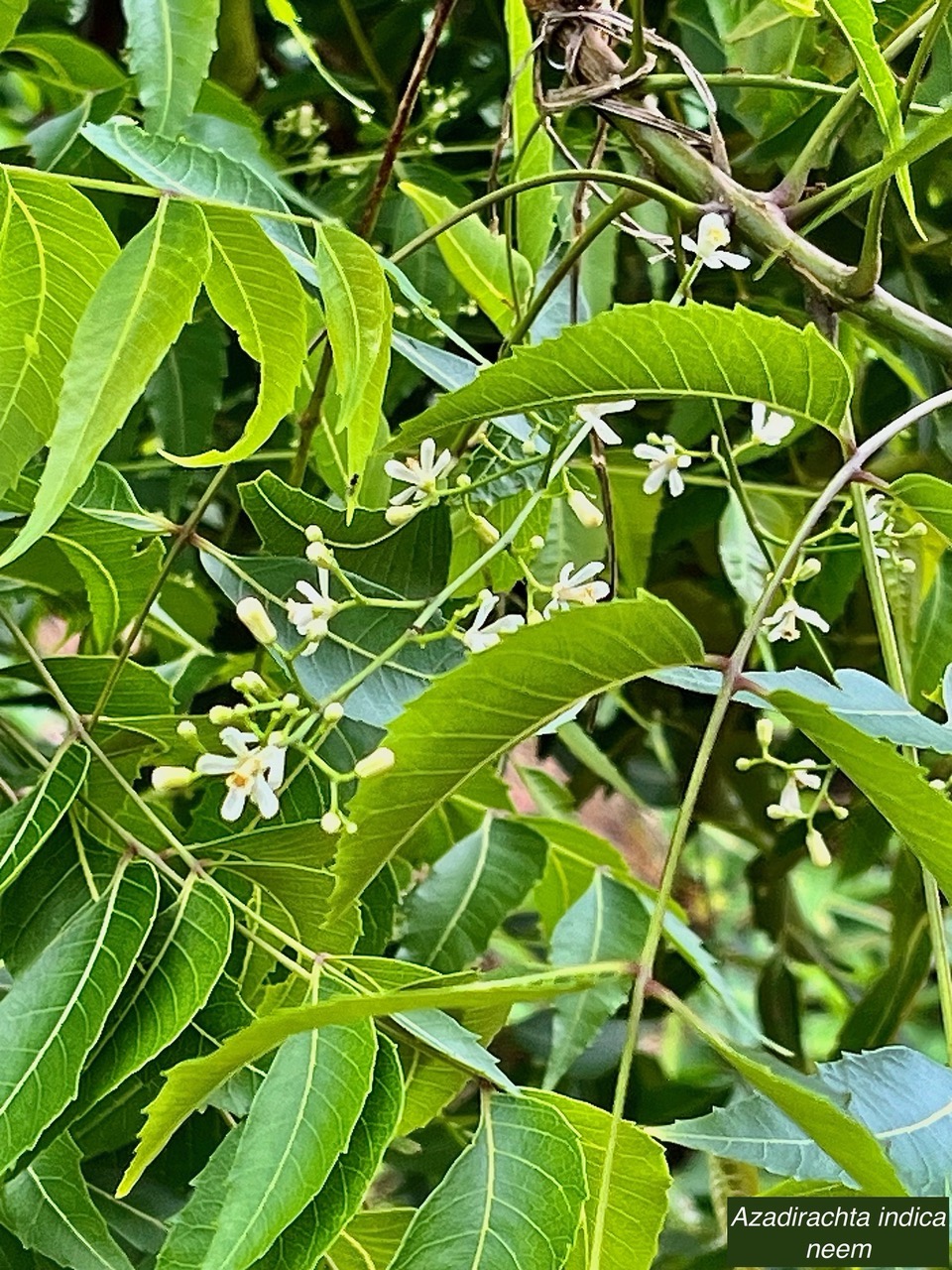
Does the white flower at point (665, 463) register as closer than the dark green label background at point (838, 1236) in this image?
No

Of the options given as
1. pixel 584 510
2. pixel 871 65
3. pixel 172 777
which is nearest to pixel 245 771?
pixel 172 777

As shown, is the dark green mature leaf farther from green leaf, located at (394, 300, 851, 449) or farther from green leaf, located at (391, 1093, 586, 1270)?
green leaf, located at (394, 300, 851, 449)

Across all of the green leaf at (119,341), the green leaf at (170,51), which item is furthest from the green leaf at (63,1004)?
the green leaf at (170,51)

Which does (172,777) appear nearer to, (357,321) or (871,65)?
(357,321)

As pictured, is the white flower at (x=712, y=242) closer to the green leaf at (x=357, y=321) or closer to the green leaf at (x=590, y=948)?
the green leaf at (x=357, y=321)

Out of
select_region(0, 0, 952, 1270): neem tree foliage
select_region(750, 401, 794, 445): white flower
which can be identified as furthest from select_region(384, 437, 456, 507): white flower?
select_region(750, 401, 794, 445): white flower

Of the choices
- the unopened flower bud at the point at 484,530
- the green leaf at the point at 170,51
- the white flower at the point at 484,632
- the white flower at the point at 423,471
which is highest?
the green leaf at the point at 170,51
